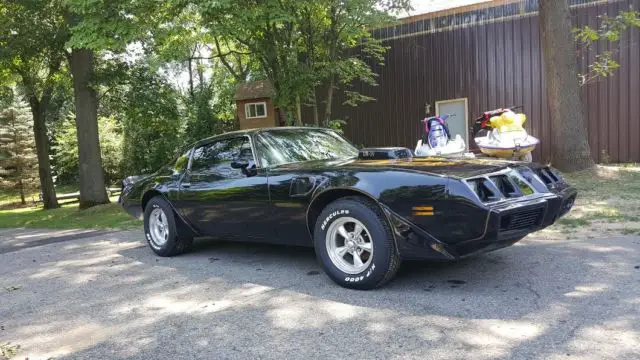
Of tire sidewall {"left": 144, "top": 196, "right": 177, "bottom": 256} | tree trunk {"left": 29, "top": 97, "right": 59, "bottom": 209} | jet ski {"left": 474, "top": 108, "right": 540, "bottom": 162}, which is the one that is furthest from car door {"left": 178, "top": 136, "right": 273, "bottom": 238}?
tree trunk {"left": 29, "top": 97, "right": 59, "bottom": 209}

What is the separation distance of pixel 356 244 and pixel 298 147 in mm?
1602

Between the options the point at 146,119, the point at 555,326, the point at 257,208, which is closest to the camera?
the point at 555,326

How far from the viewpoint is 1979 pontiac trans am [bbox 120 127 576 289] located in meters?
3.78

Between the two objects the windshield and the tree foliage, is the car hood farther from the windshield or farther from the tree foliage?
the tree foliage

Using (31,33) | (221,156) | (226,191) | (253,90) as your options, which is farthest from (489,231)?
(253,90)

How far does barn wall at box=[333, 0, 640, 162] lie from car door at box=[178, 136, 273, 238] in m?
11.4

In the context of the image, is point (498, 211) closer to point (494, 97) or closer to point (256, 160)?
point (256, 160)

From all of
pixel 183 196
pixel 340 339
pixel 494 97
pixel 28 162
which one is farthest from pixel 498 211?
pixel 28 162

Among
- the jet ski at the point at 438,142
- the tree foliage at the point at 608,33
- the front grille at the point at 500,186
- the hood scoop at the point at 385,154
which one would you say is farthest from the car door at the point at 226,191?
the tree foliage at the point at 608,33

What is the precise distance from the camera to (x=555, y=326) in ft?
10.6

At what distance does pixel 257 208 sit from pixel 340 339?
6.67 ft

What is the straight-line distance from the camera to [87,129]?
48.6 ft

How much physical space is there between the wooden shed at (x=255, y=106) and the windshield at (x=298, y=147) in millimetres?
16177

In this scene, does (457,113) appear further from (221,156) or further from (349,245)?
(349,245)
